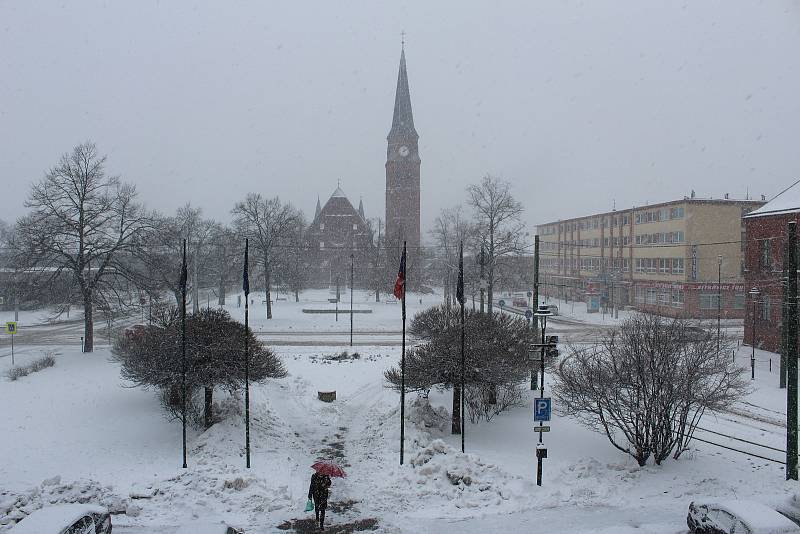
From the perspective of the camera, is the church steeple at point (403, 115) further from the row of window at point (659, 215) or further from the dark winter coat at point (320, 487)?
the dark winter coat at point (320, 487)

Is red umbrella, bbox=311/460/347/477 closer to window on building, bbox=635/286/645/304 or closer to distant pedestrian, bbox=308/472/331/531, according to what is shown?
distant pedestrian, bbox=308/472/331/531

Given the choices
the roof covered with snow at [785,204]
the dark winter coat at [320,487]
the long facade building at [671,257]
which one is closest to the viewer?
→ the dark winter coat at [320,487]

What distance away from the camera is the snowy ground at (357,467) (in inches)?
468

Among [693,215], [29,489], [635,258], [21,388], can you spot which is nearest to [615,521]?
[29,489]

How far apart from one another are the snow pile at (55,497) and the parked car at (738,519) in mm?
11896

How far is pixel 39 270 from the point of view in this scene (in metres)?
29.0

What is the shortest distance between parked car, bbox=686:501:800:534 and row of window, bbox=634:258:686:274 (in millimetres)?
44032

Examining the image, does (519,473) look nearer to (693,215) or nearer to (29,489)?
(29,489)

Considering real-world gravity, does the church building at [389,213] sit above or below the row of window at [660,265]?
above

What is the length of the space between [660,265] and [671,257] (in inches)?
81.9

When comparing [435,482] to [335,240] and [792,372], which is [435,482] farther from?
[335,240]

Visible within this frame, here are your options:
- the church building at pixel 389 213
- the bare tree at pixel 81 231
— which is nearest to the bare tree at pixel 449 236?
the church building at pixel 389 213

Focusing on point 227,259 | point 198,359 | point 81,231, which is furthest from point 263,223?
point 198,359

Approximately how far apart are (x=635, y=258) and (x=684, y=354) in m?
46.9
